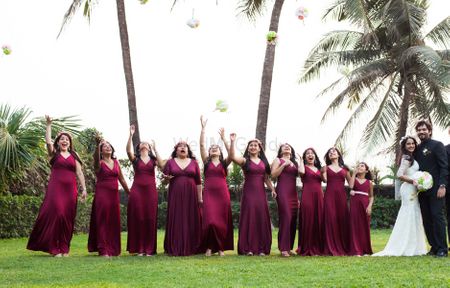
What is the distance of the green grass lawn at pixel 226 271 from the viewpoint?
8391mm

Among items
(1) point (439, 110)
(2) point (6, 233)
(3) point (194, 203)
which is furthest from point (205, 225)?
(1) point (439, 110)

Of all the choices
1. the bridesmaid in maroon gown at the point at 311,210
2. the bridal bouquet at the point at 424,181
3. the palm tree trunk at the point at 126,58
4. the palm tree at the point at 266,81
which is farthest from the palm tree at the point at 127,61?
the bridal bouquet at the point at 424,181

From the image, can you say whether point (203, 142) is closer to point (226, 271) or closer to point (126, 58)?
point (226, 271)

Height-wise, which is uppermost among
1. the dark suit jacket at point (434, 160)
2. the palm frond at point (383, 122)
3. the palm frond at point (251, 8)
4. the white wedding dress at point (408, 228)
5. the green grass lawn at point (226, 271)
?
the palm frond at point (251, 8)

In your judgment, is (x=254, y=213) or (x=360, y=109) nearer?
(x=254, y=213)

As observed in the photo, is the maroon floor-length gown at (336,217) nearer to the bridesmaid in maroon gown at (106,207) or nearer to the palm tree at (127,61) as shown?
the bridesmaid in maroon gown at (106,207)

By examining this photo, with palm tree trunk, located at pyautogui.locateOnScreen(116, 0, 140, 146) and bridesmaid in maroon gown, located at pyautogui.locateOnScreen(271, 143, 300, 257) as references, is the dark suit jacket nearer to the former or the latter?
bridesmaid in maroon gown, located at pyautogui.locateOnScreen(271, 143, 300, 257)

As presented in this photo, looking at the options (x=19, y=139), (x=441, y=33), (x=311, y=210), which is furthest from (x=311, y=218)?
(x=441, y=33)

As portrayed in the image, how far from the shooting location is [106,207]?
12.3m

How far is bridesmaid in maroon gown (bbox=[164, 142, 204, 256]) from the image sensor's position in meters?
11.9

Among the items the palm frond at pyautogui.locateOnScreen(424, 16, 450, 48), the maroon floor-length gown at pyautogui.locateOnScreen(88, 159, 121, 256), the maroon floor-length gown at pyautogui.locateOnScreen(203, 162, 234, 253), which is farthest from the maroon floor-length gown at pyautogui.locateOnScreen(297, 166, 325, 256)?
the palm frond at pyautogui.locateOnScreen(424, 16, 450, 48)

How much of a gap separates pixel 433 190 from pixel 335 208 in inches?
67.6

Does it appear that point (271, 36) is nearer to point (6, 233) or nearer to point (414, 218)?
point (414, 218)

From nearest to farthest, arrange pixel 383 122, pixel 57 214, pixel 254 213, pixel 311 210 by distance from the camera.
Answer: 1. pixel 254 213
2. pixel 311 210
3. pixel 57 214
4. pixel 383 122
